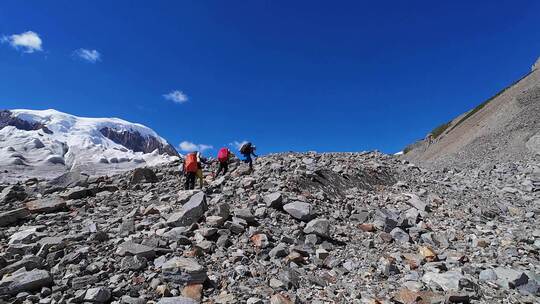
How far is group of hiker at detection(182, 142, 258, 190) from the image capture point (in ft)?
53.6

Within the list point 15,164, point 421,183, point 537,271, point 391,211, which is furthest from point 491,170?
point 15,164

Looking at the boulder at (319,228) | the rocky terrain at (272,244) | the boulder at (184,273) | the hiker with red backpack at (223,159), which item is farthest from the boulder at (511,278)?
the hiker with red backpack at (223,159)

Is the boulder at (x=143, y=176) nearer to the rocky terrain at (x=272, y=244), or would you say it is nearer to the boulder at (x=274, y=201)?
the rocky terrain at (x=272, y=244)

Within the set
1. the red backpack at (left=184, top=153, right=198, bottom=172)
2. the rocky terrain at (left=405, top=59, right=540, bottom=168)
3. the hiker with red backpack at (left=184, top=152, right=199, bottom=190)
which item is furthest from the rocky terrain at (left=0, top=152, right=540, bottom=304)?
the rocky terrain at (left=405, top=59, right=540, bottom=168)

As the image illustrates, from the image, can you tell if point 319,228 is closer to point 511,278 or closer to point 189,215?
point 189,215

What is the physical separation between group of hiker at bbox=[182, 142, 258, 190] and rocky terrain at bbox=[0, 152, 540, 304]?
1085mm

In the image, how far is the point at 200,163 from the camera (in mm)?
17312

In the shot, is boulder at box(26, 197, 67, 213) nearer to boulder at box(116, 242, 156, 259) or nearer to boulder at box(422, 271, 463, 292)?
boulder at box(116, 242, 156, 259)

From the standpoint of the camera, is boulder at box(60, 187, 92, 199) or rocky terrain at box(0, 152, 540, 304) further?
boulder at box(60, 187, 92, 199)

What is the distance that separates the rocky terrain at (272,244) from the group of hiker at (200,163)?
1085mm

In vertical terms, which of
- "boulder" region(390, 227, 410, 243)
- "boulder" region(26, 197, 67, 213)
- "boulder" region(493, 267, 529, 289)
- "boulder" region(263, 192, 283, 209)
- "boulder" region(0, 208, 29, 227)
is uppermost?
"boulder" region(26, 197, 67, 213)

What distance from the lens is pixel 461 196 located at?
18.2 m

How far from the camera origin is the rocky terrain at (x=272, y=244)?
7.92 metres

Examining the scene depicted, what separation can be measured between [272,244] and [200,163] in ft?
27.1
